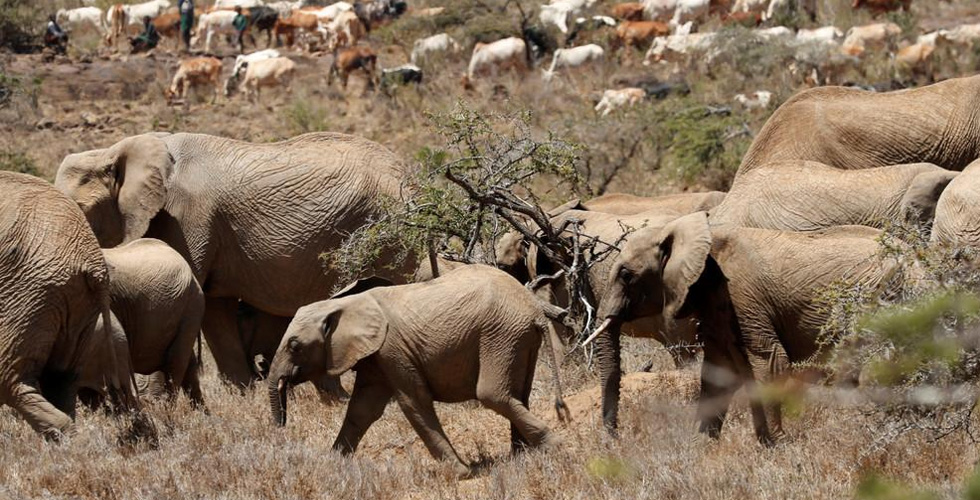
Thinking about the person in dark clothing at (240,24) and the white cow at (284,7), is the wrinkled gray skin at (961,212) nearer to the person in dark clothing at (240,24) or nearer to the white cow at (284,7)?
the person in dark clothing at (240,24)

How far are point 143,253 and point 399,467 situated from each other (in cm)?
324

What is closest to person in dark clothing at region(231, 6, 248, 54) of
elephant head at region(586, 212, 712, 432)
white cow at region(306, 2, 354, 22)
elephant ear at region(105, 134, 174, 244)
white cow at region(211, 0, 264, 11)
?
white cow at region(306, 2, 354, 22)

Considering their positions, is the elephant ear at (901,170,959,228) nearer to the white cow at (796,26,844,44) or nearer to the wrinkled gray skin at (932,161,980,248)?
the wrinkled gray skin at (932,161,980,248)

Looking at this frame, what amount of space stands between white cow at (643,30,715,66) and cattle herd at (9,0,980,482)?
19705 millimetres

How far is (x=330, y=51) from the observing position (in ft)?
124

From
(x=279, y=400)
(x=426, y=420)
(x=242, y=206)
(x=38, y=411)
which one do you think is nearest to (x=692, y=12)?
(x=242, y=206)

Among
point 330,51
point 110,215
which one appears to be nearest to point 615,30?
point 330,51

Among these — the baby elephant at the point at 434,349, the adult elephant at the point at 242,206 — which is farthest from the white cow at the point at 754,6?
the baby elephant at the point at 434,349

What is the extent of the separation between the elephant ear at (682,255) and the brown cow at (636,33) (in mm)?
27260

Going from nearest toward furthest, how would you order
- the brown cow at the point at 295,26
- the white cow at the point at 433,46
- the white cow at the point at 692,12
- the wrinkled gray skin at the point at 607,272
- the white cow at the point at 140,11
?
the wrinkled gray skin at the point at 607,272 → the white cow at the point at 433,46 → the white cow at the point at 692,12 → the brown cow at the point at 295,26 → the white cow at the point at 140,11

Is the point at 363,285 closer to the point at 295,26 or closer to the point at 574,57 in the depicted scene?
the point at 574,57

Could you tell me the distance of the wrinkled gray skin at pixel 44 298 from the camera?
8453 mm

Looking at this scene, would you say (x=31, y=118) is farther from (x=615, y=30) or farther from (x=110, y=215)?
(x=110, y=215)

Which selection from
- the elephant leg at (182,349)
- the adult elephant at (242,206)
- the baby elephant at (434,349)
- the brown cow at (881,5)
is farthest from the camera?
the brown cow at (881,5)
